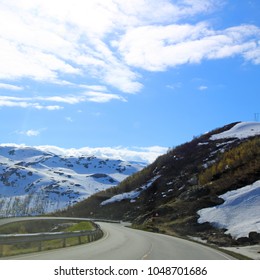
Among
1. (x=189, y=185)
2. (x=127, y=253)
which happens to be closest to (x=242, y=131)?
(x=189, y=185)

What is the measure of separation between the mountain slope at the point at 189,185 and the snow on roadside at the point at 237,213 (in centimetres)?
72

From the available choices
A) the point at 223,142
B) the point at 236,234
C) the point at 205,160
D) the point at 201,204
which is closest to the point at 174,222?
the point at 201,204

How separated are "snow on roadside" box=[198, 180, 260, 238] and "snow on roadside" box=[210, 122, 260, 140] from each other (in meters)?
58.9

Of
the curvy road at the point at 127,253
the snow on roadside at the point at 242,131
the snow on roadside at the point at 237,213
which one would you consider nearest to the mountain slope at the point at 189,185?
the snow on roadside at the point at 242,131

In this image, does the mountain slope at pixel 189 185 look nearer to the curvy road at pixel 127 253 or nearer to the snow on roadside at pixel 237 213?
the snow on roadside at pixel 237 213

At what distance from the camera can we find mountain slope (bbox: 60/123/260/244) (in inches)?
2246

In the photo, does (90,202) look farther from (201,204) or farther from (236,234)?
(236,234)

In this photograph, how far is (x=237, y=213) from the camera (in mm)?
47938

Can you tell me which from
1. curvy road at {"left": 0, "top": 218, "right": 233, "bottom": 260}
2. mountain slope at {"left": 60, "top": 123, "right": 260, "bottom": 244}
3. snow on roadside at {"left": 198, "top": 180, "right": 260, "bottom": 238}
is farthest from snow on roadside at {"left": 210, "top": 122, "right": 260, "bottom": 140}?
curvy road at {"left": 0, "top": 218, "right": 233, "bottom": 260}

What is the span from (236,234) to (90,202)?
9790 centimetres

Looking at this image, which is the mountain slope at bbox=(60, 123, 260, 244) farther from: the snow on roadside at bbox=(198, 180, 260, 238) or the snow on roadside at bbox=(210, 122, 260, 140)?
the snow on roadside at bbox=(198, 180, 260, 238)

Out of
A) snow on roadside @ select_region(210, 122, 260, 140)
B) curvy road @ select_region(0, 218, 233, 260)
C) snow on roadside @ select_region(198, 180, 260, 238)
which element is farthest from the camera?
snow on roadside @ select_region(210, 122, 260, 140)

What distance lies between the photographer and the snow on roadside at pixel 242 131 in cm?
11531

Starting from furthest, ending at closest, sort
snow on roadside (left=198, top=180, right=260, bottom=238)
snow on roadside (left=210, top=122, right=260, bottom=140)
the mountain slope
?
snow on roadside (left=210, top=122, right=260, bottom=140) < the mountain slope < snow on roadside (left=198, top=180, right=260, bottom=238)
